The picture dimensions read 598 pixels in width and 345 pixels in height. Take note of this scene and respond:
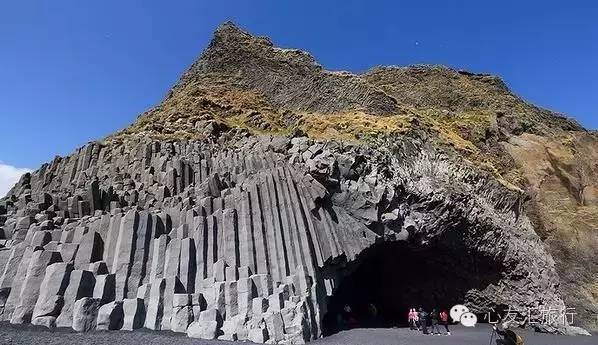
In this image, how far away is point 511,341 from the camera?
8406 millimetres

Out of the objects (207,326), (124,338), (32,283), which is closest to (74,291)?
(32,283)

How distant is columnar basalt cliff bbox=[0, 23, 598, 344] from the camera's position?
1145cm

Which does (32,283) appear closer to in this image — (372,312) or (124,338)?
(124,338)

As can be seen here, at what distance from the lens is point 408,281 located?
22609 millimetres

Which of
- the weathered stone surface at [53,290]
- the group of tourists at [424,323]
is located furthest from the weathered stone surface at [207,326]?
the group of tourists at [424,323]

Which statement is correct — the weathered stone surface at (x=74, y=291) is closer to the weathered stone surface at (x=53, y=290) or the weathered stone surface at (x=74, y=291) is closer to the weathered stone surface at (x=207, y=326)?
the weathered stone surface at (x=53, y=290)

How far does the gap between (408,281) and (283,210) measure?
→ 1049 centimetres

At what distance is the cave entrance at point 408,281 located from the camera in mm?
20609

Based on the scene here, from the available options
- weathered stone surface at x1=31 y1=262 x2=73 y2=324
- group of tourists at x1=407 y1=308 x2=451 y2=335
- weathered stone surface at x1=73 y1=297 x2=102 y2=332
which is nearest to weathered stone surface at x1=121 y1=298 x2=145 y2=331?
weathered stone surface at x1=73 y1=297 x2=102 y2=332

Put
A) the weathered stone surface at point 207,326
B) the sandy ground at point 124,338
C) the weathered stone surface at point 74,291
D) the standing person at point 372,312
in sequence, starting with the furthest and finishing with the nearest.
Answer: the standing person at point 372,312 → the weathered stone surface at point 207,326 → the weathered stone surface at point 74,291 → the sandy ground at point 124,338

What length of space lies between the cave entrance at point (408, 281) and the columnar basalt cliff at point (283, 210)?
12 cm

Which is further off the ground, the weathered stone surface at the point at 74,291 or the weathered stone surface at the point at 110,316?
the weathered stone surface at the point at 74,291

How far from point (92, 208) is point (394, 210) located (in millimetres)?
11421

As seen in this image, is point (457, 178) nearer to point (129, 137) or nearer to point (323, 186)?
point (323, 186)
